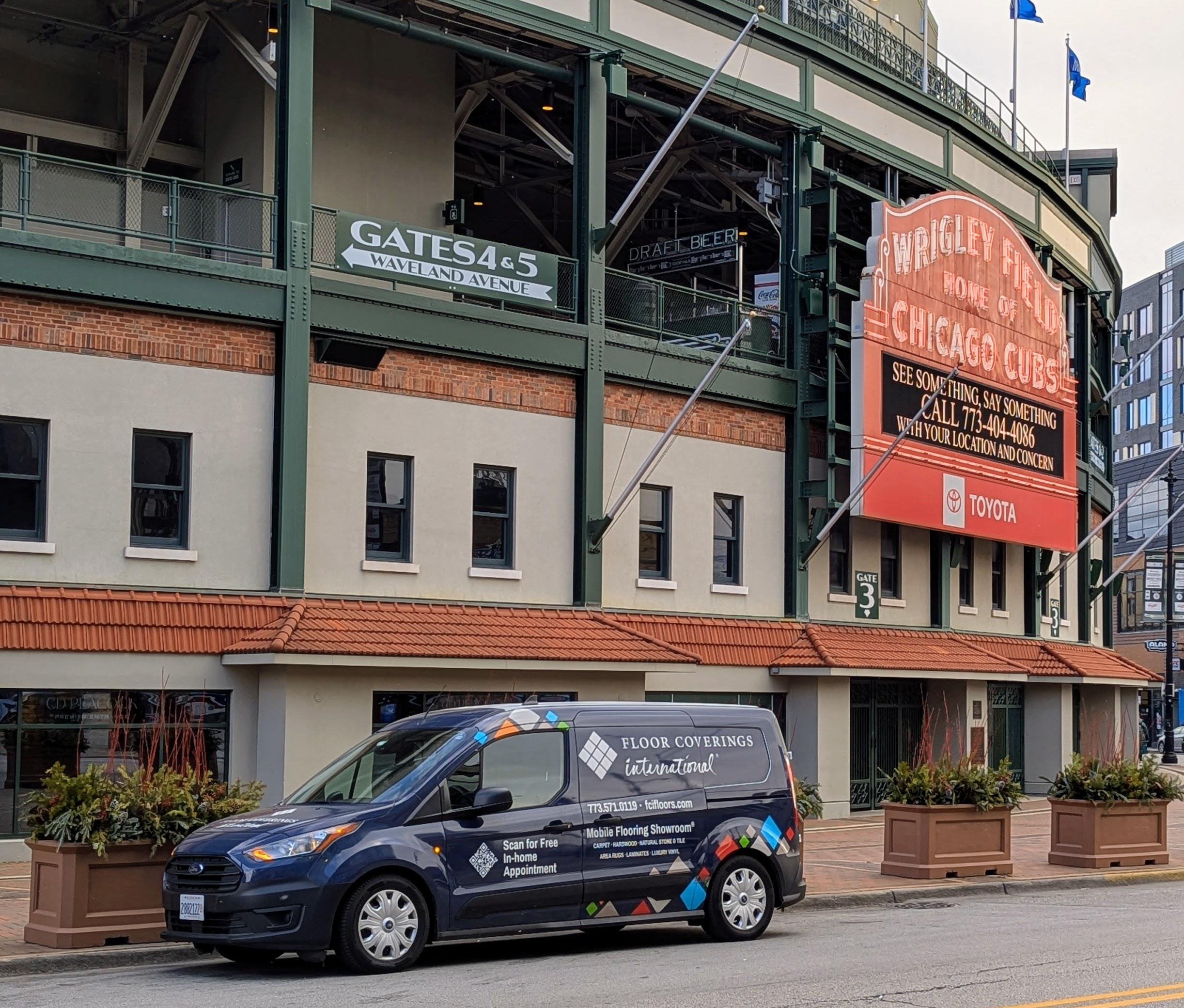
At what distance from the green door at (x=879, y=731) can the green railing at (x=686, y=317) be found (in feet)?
21.7

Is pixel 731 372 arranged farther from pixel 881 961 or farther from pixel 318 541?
pixel 881 961

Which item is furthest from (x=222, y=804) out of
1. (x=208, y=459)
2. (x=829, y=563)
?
(x=829, y=563)

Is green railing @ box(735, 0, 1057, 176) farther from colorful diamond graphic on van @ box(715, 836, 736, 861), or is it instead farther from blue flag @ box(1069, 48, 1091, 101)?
colorful diamond graphic on van @ box(715, 836, 736, 861)

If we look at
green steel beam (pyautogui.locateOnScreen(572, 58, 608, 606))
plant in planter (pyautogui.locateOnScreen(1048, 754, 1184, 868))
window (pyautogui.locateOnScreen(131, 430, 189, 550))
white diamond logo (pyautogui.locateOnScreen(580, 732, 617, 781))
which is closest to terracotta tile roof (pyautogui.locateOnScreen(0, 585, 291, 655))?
window (pyautogui.locateOnScreen(131, 430, 189, 550))

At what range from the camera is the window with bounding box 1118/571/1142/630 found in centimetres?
9794

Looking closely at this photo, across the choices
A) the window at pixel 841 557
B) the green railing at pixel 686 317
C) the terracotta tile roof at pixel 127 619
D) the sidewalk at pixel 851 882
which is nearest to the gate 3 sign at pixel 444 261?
the green railing at pixel 686 317

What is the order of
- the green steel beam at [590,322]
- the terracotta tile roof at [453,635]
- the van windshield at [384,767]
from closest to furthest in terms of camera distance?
the van windshield at [384,767], the terracotta tile roof at [453,635], the green steel beam at [590,322]

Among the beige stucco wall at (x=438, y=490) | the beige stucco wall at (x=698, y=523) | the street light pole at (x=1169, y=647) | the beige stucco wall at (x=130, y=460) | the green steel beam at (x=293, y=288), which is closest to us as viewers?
the beige stucco wall at (x=130, y=460)

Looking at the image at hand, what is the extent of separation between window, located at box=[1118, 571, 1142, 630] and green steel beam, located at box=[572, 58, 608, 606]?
76217 millimetres

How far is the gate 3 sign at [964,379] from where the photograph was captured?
Answer: 30.6 m

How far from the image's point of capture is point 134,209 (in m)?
21.7

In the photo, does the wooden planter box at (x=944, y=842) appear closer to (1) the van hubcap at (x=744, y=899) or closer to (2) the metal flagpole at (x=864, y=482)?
(1) the van hubcap at (x=744, y=899)

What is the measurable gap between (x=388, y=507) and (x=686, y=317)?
754 cm

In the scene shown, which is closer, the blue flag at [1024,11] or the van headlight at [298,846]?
the van headlight at [298,846]
